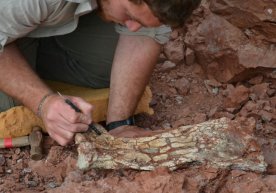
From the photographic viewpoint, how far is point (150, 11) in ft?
7.95

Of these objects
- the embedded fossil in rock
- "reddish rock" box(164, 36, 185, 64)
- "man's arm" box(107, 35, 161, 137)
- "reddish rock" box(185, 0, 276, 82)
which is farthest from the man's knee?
"reddish rock" box(185, 0, 276, 82)

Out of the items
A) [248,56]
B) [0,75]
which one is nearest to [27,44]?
[0,75]

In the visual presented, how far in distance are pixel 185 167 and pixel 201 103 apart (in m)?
1.08

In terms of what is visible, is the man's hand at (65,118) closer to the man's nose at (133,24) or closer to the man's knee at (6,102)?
the man's nose at (133,24)

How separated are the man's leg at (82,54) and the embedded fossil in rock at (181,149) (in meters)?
0.75

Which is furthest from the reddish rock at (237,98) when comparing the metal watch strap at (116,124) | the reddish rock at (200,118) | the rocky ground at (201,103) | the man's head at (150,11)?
the man's head at (150,11)

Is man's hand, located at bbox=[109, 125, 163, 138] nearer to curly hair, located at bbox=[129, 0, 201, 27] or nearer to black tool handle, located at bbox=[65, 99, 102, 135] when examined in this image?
black tool handle, located at bbox=[65, 99, 102, 135]

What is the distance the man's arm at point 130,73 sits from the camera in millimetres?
3119

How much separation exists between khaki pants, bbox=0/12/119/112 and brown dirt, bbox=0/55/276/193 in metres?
0.36

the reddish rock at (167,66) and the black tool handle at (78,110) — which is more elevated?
the black tool handle at (78,110)

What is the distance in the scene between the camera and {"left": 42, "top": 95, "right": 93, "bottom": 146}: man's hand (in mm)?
2539

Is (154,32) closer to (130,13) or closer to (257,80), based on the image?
(130,13)

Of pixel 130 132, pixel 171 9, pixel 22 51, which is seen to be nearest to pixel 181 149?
pixel 130 132

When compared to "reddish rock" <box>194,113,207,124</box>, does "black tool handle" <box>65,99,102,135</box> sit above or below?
above
